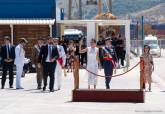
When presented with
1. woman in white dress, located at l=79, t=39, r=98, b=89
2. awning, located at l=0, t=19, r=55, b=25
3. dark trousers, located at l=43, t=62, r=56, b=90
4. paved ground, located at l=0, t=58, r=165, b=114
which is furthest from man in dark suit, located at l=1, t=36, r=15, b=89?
awning, located at l=0, t=19, r=55, b=25

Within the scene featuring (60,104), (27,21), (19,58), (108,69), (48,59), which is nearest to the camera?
(60,104)

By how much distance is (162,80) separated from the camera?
93.1 ft

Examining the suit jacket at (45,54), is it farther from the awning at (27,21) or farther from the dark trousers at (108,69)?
the awning at (27,21)

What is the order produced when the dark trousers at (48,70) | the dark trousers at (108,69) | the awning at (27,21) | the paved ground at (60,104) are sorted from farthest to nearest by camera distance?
1. the awning at (27,21)
2. the dark trousers at (48,70)
3. the dark trousers at (108,69)
4. the paved ground at (60,104)

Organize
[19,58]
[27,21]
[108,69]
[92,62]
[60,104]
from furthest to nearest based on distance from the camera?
[27,21]
[19,58]
[92,62]
[108,69]
[60,104]

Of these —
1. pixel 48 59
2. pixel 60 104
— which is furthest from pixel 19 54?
pixel 60 104

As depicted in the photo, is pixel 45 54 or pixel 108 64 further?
pixel 45 54

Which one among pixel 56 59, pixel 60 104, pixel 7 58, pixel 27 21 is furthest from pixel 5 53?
pixel 27 21

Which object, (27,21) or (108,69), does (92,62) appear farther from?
(27,21)

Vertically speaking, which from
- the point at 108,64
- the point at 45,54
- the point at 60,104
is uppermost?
the point at 45,54

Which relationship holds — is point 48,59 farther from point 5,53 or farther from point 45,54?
point 5,53

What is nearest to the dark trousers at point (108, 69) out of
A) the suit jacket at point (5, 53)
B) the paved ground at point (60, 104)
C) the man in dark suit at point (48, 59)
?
the paved ground at point (60, 104)

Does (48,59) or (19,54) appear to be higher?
(19,54)

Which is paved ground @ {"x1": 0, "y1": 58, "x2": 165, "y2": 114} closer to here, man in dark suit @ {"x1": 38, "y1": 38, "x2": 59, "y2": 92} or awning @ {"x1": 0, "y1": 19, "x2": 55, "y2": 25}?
man in dark suit @ {"x1": 38, "y1": 38, "x2": 59, "y2": 92}
